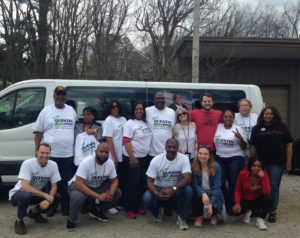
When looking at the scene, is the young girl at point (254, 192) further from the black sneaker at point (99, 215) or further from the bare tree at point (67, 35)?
the bare tree at point (67, 35)

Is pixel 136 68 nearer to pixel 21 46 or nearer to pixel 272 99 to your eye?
pixel 21 46

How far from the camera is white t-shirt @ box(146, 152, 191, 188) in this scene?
6.02 m

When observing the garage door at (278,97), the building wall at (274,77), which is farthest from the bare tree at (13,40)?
the garage door at (278,97)

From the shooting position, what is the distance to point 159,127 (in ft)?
21.0

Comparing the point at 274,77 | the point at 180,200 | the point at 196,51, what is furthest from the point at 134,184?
the point at 274,77

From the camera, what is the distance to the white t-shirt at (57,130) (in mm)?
6215

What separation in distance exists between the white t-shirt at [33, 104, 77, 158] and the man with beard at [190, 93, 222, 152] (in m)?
1.86

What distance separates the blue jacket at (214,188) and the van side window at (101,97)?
1734 mm

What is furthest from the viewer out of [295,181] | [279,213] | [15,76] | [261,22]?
[261,22]

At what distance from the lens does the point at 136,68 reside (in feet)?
55.3

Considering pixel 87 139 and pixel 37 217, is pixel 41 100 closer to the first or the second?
pixel 87 139

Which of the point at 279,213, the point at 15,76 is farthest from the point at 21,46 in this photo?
the point at 279,213

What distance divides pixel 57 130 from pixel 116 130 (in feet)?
2.80

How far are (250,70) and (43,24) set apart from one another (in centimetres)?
696
